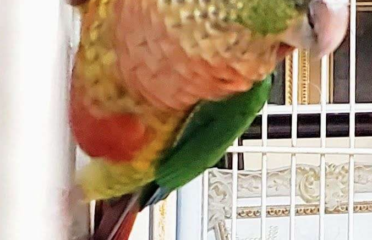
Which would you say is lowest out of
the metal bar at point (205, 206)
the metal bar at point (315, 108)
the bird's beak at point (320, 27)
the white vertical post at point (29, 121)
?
the metal bar at point (205, 206)

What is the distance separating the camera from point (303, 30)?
29 cm

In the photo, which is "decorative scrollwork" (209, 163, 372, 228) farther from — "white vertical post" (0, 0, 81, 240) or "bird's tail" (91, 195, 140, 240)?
"white vertical post" (0, 0, 81, 240)

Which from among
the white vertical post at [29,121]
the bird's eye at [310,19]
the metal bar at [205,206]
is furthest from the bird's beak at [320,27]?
the metal bar at [205,206]

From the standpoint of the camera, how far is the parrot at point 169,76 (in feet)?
0.96

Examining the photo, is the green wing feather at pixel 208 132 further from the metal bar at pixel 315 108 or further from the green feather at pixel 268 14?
the metal bar at pixel 315 108

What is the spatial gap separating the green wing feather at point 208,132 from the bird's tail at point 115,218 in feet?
0.09

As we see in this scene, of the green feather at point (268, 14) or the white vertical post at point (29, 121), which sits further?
the green feather at point (268, 14)

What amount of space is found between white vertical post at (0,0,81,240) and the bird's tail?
27 cm

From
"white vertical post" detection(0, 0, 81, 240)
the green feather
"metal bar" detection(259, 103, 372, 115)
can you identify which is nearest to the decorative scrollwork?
"metal bar" detection(259, 103, 372, 115)

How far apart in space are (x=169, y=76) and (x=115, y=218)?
0.13 metres

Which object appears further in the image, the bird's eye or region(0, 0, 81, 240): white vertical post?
the bird's eye

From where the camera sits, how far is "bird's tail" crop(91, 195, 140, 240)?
41 centimetres

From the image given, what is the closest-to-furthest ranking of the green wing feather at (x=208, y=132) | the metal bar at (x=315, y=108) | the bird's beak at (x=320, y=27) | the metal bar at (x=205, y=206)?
the bird's beak at (x=320, y=27), the green wing feather at (x=208, y=132), the metal bar at (x=205, y=206), the metal bar at (x=315, y=108)

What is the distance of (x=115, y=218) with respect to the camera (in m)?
0.41
